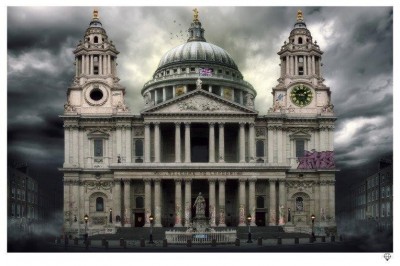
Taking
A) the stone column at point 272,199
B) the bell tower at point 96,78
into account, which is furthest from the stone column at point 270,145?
the bell tower at point 96,78

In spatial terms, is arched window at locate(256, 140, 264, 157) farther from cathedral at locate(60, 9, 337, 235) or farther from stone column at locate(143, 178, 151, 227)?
stone column at locate(143, 178, 151, 227)

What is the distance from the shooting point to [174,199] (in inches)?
3150

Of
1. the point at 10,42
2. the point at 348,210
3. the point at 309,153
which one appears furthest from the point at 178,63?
the point at 10,42

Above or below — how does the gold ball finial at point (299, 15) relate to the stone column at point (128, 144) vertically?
above

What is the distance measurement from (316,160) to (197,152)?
43.5 feet

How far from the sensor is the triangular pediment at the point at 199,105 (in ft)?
262

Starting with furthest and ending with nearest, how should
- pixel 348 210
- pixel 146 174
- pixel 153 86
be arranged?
pixel 153 86
pixel 146 174
pixel 348 210

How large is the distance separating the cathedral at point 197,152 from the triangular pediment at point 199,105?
0.11 metres

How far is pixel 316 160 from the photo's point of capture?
8069 cm

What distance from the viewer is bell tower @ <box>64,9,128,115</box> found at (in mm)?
81375

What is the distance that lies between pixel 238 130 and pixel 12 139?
30398 mm

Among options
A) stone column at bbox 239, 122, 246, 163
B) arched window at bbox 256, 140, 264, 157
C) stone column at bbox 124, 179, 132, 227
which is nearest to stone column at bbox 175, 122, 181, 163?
stone column at bbox 124, 179, 132, 227

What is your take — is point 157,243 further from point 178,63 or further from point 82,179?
point 178,63

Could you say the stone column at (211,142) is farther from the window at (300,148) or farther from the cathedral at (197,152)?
the window at (300,148)
